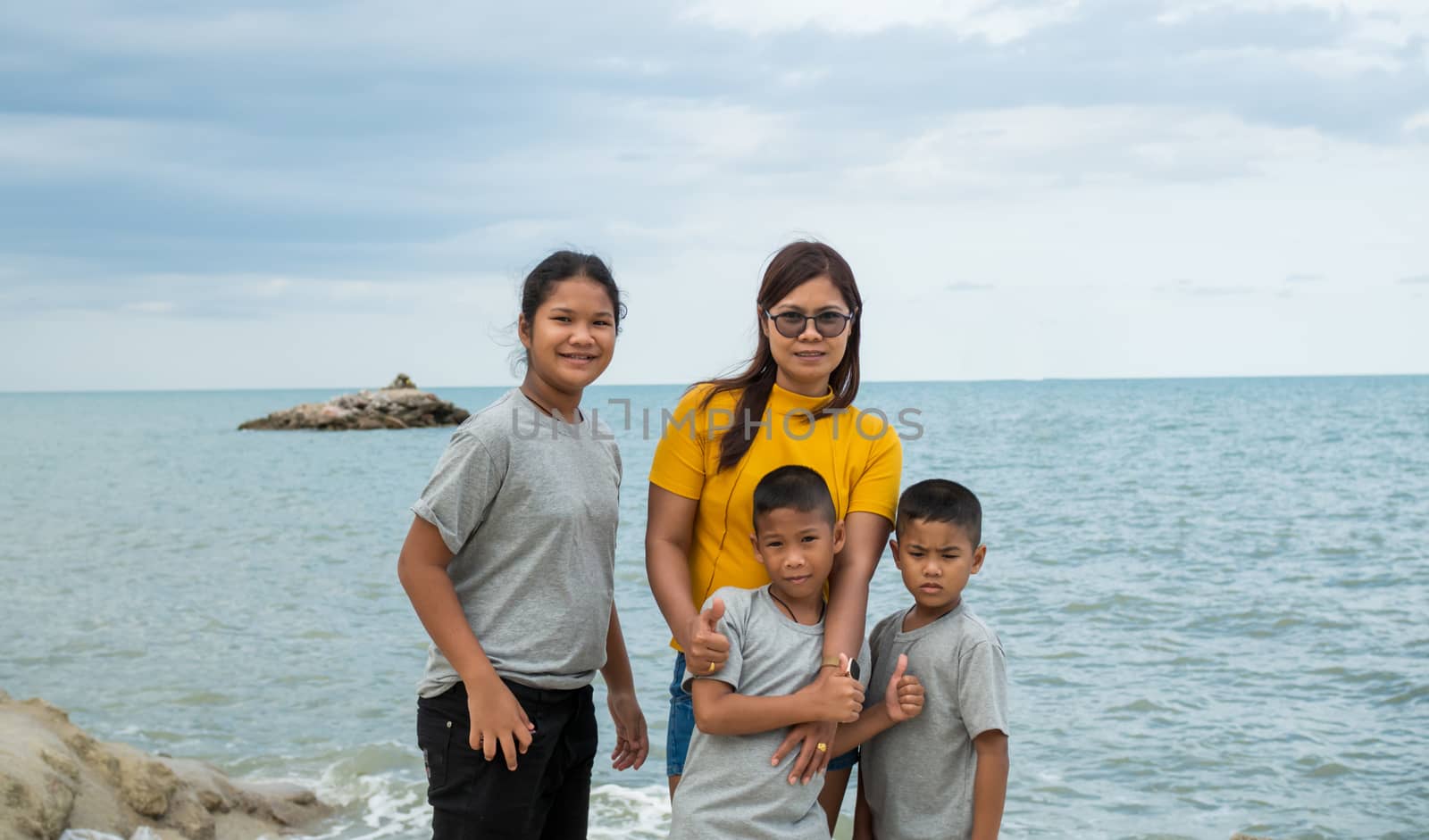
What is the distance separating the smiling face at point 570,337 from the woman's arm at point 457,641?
0.45m

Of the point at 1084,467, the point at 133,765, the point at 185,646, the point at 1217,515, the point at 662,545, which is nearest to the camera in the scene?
the point at 662,545

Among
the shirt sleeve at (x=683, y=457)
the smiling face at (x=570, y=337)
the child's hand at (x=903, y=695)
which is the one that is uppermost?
the smiling face at (x=570, y=337)

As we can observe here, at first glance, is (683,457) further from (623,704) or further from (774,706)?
(623,704)

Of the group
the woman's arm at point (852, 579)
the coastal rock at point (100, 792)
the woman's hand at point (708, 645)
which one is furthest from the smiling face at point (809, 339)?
the coastal rock at point (100, 792)

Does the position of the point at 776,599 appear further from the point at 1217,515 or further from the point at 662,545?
the point at 1217,515

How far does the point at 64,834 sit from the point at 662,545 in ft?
8.55

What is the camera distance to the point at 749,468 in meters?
2.68

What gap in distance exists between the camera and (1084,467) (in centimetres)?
2738

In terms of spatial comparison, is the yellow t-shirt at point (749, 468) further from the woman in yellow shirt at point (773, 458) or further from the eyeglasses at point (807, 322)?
the eyeglasses at point (807, 322)

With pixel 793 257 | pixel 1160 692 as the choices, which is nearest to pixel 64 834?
pixel 793 257

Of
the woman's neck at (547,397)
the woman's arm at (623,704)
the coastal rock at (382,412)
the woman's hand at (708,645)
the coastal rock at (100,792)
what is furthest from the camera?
the coastal rock at (382,412)

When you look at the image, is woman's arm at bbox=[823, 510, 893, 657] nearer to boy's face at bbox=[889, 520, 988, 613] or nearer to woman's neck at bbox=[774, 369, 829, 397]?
Answer: boy's face at bbox=[889, 520, 988, 613]

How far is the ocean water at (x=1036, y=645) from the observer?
19.8 ft

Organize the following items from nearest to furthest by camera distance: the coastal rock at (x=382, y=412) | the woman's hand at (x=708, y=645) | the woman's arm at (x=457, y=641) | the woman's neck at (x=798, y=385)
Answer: the woman's hand at (x=708, y=645)
the woman's arm at (x=457, y=641)
the woman's neck at (x=798, y=385)
the coastal rock at (x=382, y=412)
